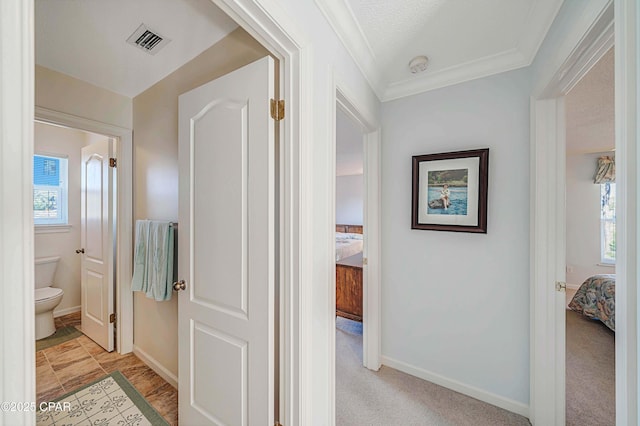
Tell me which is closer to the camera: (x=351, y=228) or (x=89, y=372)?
(x=89, y=372)

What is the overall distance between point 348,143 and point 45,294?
407 cm

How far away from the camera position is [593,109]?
8.05 feet

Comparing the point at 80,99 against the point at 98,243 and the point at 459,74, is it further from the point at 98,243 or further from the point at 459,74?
the point at 459,74

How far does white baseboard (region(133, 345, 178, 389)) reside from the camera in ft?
6.22

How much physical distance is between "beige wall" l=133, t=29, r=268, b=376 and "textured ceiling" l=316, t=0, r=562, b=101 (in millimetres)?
808

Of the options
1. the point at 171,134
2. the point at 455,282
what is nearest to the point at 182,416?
the point at 171,134

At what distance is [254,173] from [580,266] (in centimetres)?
573

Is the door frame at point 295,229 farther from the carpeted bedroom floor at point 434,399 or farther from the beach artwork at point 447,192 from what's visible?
the beach artwork at point 447,192

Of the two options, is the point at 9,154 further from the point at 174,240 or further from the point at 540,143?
the point at 540,143

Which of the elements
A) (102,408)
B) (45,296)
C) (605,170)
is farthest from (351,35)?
(605,170)

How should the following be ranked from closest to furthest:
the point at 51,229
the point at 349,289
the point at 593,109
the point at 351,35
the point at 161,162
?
1. the point at 351,35
2. the point at 161,162
3. the point at 593,109
4. the point at 51,229
5. the point at 349,289

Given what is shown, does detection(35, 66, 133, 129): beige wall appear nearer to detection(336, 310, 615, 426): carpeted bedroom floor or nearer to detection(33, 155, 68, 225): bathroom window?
detection(33, 155, 68, 225): bathroom window

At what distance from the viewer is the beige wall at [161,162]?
5.54 feet

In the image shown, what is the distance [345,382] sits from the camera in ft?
6.49
